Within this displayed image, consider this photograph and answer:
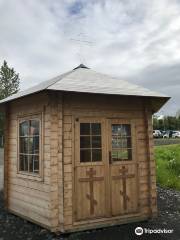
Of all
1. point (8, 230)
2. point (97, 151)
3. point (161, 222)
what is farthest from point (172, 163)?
point (8, 230)

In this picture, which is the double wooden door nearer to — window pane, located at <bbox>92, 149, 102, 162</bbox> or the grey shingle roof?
window pane, located at <bbox>92, 149, 102, 162</bbox>

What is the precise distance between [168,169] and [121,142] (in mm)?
7511

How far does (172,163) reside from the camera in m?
14.4

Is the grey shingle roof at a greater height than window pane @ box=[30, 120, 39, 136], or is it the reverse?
the grey shingle roof

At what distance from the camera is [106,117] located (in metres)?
7.21

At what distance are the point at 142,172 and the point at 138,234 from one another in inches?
59.8

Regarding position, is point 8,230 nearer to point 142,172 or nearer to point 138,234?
point 138,234

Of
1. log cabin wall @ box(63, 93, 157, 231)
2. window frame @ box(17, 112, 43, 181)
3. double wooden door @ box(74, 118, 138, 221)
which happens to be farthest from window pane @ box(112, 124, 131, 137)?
window frame @ box(17, 112, 43, 181)

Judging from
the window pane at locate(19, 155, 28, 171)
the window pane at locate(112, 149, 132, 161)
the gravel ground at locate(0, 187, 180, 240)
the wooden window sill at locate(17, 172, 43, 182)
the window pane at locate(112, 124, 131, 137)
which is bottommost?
the gravel ground at locate(0, 187, 180, 240)

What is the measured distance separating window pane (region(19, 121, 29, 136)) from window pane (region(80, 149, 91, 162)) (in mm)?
1546

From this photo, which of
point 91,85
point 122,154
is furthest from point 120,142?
point 91,85

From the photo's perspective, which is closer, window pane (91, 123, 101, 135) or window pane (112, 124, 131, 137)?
window pane (91, 123, 101, 135)

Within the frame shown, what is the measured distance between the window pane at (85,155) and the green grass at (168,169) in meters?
6.21

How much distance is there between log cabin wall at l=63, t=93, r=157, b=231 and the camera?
21.9 ft
